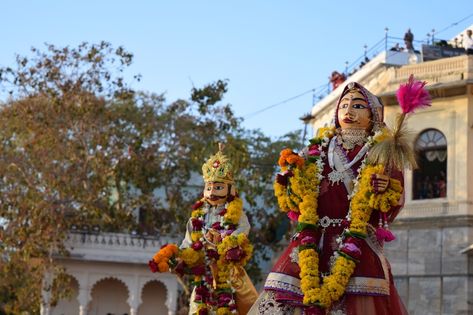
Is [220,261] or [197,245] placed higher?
[197,245]

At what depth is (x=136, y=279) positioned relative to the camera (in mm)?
31906

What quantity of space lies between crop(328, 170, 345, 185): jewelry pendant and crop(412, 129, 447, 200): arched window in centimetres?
1911

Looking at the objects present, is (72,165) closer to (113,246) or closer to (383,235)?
(113,246)

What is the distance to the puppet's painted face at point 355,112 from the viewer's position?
8.59 m

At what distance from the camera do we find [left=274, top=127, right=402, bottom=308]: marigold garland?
7.84 m

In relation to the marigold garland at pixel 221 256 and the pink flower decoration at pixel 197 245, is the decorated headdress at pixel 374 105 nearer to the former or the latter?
the marigold garland at pixel 221 256

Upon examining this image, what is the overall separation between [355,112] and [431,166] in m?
19.3

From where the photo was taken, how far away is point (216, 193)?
1137 centimetres

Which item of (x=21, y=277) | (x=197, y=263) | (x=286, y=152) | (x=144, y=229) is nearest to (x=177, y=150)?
(x=144, y=229)

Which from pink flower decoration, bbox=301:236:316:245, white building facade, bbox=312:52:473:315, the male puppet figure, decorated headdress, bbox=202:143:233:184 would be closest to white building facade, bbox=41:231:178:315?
white building facade, bbox=312:52:473:315

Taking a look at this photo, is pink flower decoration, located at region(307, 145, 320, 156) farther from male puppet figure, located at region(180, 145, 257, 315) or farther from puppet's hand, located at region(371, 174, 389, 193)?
male puppet figure, located at region(180, 145, 257, 315)

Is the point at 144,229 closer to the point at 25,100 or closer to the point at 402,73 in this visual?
the point at 25,100

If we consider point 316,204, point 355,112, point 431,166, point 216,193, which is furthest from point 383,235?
point 431,166

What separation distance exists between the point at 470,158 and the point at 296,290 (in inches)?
772
